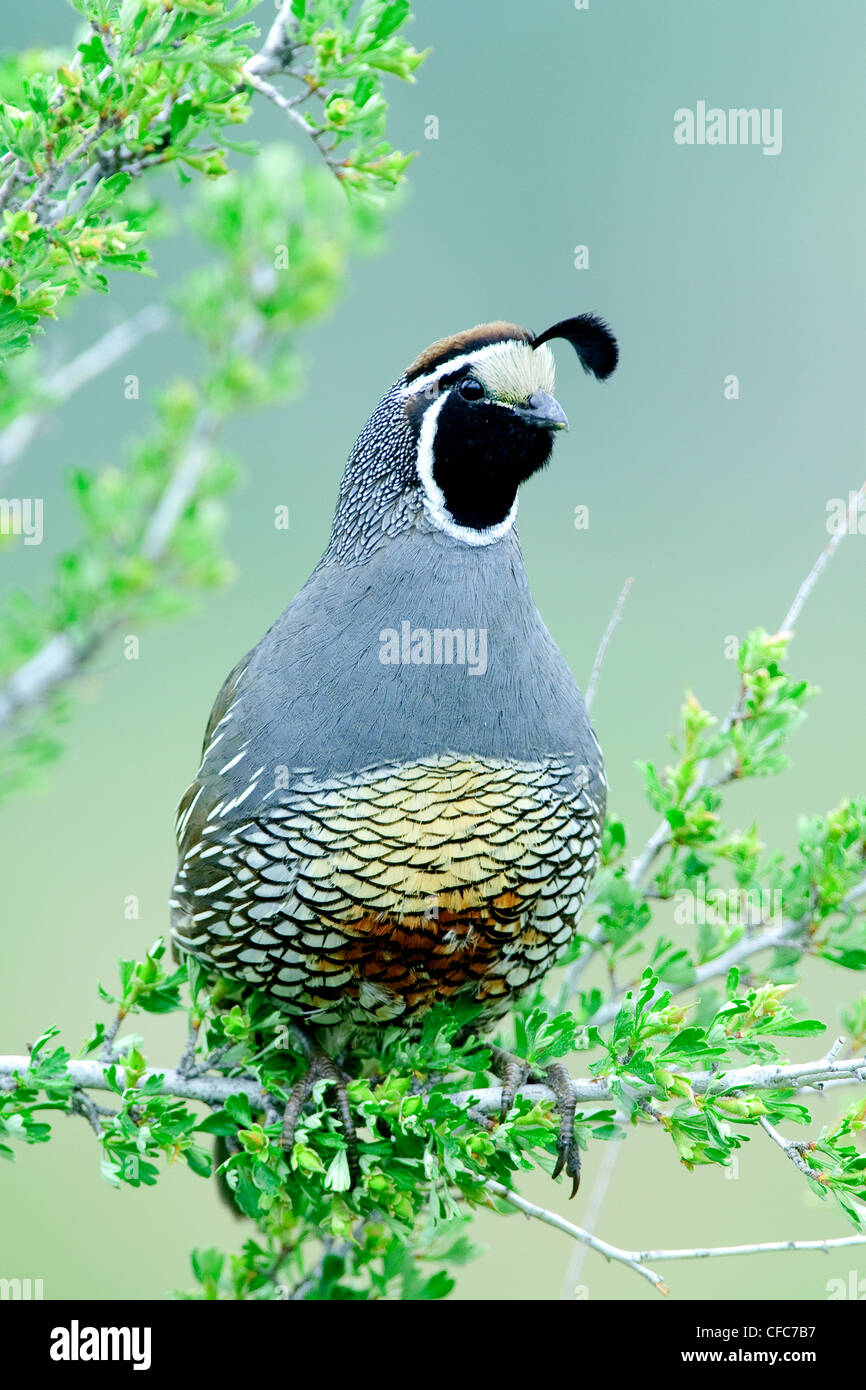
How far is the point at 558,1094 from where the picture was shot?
8.41 feet

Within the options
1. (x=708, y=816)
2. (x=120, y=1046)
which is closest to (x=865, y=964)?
(x=708, y=816)

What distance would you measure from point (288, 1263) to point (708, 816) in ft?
4.08

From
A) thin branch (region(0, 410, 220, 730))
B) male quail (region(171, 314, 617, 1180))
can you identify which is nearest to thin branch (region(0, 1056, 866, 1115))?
male quail (region(171, 314, 617, 1180))

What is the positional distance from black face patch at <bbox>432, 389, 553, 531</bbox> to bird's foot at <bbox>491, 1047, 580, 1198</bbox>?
110 centimetres

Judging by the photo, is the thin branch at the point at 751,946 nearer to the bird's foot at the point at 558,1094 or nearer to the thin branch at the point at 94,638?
the bird's foot at the point at 558,1094

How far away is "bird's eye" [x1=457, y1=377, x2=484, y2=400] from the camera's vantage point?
2699mm

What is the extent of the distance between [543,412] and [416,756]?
0.71m

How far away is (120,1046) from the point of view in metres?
Result: 2.44

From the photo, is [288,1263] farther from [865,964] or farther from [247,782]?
[865,964]

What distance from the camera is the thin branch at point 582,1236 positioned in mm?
2252

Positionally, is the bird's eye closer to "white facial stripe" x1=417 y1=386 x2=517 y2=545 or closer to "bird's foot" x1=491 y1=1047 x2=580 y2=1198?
"white facial stripe" x1=417 y1=386 x2=517 y2=545

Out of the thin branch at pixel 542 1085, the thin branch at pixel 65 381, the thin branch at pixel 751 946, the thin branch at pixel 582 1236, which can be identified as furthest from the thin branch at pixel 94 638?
the thin branch at pixel 582 1236

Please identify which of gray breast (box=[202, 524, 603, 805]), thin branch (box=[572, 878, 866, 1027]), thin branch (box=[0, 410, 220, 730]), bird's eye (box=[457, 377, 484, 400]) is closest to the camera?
gray breast (box=[202, 524, 603, 805])

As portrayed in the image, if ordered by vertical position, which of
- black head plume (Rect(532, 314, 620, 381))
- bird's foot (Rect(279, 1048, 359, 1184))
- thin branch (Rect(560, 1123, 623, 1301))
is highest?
black head plume (Rect(532, 314, 620, 381))
